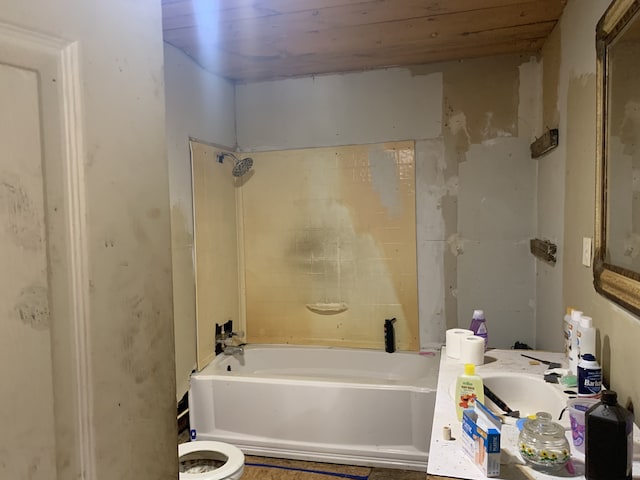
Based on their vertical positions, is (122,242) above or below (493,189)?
below

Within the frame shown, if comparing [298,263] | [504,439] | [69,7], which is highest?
[69,7]

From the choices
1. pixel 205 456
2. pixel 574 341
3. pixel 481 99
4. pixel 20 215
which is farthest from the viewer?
pixel 481 99

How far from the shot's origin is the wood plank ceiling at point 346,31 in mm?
2241

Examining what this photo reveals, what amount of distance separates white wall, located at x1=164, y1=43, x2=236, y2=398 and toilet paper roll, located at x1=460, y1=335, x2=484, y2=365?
1.62 m

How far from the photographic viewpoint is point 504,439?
1.27 meters

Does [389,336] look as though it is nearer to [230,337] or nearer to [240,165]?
[230,337]

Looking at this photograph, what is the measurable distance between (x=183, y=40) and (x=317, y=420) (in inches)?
88.7

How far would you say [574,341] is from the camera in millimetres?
1675

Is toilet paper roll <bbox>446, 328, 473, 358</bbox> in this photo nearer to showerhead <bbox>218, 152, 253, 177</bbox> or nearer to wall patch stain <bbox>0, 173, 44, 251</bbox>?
wall patch stain <bbox>0, 173, 44, 251</bbox>

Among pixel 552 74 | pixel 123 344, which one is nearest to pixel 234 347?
pixel 552 74

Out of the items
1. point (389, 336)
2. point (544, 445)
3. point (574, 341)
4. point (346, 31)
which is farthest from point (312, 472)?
point (346, 31)

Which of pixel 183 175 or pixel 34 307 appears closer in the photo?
pixel 34 307

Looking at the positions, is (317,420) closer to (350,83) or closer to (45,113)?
(350,83)

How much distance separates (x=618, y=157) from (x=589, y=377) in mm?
669
